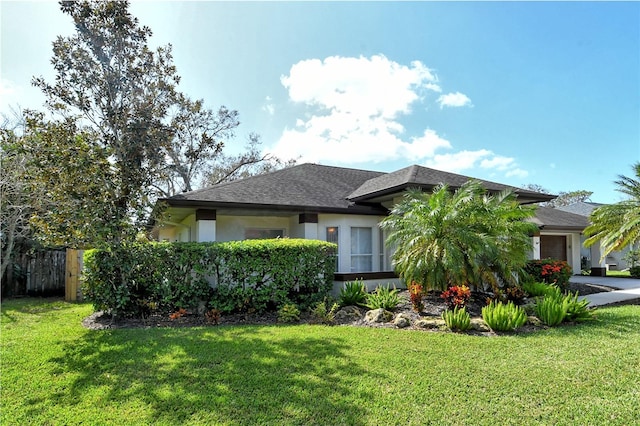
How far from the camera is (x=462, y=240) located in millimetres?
8727

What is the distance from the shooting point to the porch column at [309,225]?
12094 mm

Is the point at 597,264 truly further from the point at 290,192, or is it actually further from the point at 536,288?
the point at 290,192

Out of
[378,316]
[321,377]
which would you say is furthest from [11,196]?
[321,377]

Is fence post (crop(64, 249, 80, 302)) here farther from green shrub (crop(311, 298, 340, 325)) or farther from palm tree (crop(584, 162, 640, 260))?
palm tree (crop(584, 162, 640, 260))

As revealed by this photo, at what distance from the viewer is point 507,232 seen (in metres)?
9.36

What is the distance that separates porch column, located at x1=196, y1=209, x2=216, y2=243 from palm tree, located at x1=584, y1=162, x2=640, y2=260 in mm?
14455

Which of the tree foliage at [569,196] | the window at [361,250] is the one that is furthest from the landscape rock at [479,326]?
the tree foliage at [569,196]

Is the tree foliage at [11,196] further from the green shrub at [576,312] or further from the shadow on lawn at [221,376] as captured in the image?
the green shrub at [576,312]

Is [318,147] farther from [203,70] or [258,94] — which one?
[203,70]

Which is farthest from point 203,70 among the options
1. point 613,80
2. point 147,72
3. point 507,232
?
point 613,80

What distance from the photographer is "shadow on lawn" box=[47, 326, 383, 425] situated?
3832 millimetres

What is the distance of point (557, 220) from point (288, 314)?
18173 mm

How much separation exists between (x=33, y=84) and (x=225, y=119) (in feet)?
56.4

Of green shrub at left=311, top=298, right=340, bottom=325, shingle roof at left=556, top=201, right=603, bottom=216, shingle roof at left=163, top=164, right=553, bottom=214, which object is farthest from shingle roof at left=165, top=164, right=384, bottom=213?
shingle roof at left=556, top=201, right=603, bottom=216
